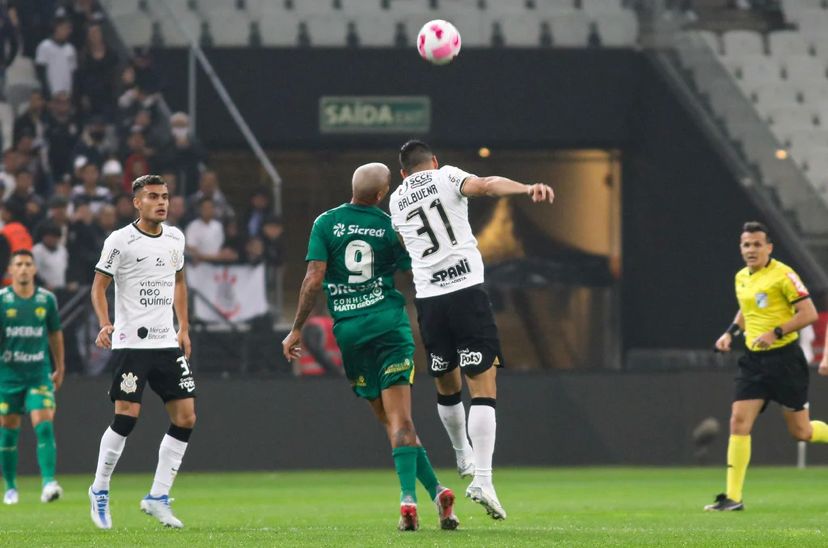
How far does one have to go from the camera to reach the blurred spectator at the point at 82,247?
61.9ft

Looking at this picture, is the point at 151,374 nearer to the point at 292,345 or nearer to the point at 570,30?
the point at 292,345

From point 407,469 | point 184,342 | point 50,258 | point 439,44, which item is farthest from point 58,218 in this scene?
point 407,469

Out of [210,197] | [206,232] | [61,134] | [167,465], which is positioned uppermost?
[61,134]

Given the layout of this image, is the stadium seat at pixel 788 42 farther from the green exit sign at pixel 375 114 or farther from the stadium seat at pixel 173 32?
the stadium seat at pixel 173 32

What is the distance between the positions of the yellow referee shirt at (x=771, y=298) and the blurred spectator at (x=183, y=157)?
10.2 m

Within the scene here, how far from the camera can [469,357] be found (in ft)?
32.8

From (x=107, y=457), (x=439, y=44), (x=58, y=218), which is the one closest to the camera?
(x=107, y=457)

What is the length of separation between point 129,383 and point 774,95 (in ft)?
54.8

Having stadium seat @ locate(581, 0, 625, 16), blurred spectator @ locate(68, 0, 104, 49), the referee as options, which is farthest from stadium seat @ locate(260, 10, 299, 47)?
the referee

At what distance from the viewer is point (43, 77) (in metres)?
22.2

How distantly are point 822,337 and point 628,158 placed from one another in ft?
19.6

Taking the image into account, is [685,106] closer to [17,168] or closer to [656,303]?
[656,303]

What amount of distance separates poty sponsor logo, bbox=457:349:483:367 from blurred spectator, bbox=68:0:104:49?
1358 centimetres

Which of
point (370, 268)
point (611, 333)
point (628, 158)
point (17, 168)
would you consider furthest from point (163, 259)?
point (628, 158)
